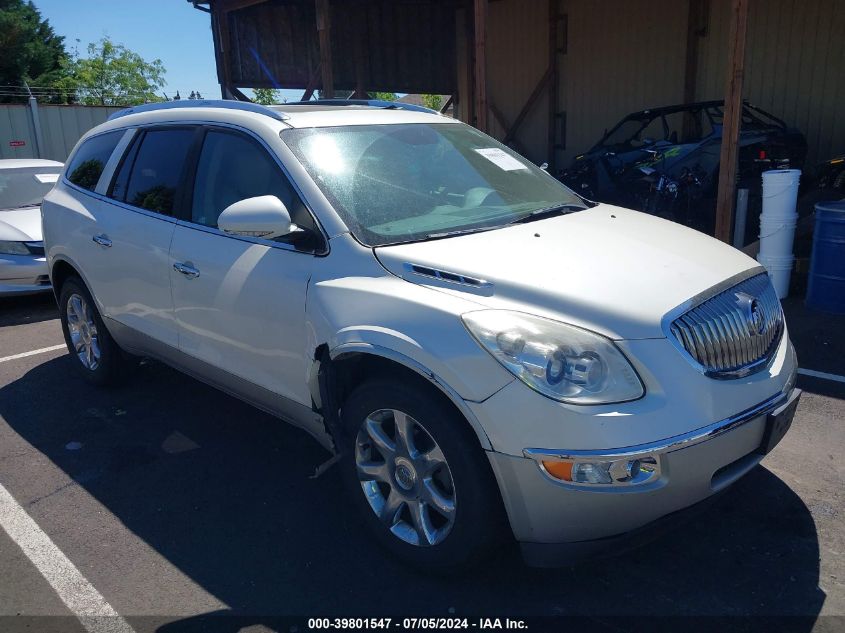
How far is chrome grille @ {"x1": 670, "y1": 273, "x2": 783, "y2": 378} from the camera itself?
2.54m

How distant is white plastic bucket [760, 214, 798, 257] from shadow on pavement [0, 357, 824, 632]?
3.89 m

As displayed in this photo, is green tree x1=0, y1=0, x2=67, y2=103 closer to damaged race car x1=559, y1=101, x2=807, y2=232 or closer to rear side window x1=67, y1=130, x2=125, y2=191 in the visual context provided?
damaged race car x1=559, y1=101, x2=807, y2=232

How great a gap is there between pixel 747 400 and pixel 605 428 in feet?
2.08

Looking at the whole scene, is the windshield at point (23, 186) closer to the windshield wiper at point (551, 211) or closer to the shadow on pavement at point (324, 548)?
the shadow on pavement at point (324, 548)

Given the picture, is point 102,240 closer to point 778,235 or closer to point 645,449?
point 645,449

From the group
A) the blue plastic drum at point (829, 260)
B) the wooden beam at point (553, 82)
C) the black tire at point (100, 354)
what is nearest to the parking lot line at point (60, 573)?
the black tire at point (100, 354)

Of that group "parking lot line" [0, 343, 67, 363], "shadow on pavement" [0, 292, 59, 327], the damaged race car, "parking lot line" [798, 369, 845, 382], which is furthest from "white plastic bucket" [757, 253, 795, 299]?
"shadow on pavement" [0, 292, 59, 327]

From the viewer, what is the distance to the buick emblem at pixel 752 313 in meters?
2.78

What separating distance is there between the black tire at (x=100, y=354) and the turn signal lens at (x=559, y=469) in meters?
3.49

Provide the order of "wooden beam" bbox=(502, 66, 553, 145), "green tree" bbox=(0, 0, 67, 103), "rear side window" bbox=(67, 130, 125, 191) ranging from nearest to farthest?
"rear side window" bbox=(67, 130, 125, 191) < "wooden beam" bbox=(502, 66, 553, 145) < "green tree" bbox=(0, 0, 67, 103)

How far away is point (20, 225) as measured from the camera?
780cm

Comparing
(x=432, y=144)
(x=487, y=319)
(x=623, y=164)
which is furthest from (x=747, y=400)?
(x=623, y=164)

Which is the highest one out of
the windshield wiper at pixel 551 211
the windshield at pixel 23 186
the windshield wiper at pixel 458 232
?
the windshield wiper at pixel 458 232

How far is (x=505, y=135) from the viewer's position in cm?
1552
